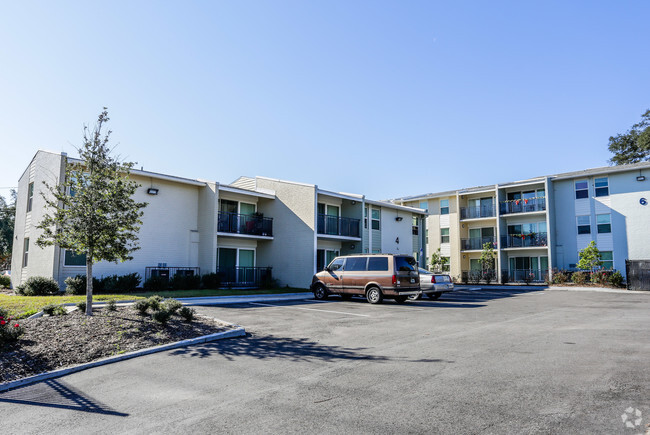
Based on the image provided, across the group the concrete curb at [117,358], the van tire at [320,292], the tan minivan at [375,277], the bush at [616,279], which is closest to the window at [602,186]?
the bush at [616,279]

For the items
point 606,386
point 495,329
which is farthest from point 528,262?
point 606,386

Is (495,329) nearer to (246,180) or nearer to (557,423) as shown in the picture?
(557,423)

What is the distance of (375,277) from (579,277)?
63.6 feet

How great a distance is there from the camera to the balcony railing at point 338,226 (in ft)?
79.8

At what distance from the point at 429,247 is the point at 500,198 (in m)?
7.73

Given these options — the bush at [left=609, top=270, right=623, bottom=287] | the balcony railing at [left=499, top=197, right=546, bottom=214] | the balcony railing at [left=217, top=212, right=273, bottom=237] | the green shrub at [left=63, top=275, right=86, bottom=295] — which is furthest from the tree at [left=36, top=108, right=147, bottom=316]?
the balcony railing at [left=499, top=197, right=546, bottom=214]

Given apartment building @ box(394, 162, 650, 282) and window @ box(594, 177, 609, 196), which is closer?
apartment building @ box(394, 162, 650, 282)

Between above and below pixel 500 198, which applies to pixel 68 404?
below

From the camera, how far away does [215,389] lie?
542cm

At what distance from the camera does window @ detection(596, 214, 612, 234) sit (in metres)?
30.3

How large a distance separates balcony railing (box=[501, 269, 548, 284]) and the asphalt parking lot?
24949 mm

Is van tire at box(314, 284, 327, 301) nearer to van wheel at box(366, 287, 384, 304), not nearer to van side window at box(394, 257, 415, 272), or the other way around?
van wheel at box(366, 287, 384, 304)

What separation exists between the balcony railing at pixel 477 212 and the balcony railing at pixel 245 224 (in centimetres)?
1971

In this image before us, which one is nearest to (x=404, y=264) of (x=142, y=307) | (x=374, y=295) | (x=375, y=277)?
(x=375, y=277)
